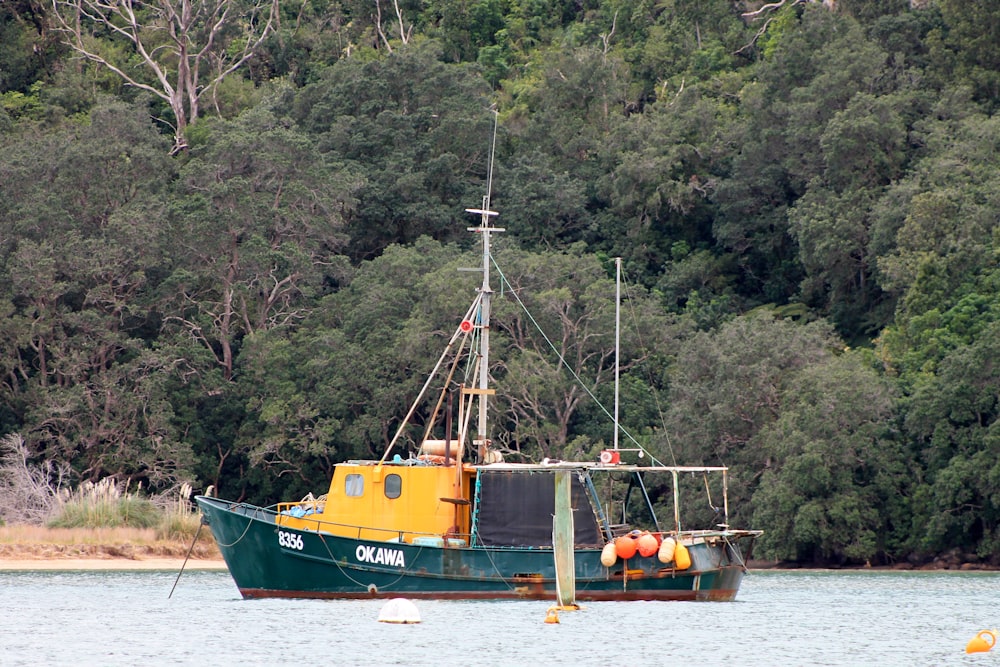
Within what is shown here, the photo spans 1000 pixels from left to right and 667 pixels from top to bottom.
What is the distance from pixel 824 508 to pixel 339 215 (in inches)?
905

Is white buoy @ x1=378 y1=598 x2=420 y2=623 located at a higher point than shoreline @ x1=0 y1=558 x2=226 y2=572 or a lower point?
lower

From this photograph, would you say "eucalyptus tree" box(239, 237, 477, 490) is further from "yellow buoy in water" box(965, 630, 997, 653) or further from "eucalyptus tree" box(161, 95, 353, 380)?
"yellow buoy in water" box(965, 630, 997, 653)

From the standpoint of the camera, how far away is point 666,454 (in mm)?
55000

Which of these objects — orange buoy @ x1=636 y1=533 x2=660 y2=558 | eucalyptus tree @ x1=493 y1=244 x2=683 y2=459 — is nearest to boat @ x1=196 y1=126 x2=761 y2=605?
orange buoy @ x1=636 y1=533 x2=660 y2=558

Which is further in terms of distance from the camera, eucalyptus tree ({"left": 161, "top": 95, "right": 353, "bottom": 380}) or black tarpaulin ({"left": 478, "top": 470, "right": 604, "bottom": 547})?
eucalyptus tree ({"left": 161, "top": 95, "right": 353, "bottom": 380})

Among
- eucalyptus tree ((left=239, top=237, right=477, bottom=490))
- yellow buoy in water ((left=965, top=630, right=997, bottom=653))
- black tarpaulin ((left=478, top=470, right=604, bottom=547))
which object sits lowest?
yellow buoy in water ((left=965, top=630, right=997, bottom=653))

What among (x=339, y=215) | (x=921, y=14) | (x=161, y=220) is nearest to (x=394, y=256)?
(x=339, y=215)

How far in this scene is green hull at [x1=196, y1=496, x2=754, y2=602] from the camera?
105 ft

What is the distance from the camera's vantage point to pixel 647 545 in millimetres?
31828

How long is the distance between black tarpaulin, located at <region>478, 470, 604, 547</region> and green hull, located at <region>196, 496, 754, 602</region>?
0.40 meters

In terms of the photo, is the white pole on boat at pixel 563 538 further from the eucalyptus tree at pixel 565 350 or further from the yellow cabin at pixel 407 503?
the eucalyptus tree at pixel 565 350

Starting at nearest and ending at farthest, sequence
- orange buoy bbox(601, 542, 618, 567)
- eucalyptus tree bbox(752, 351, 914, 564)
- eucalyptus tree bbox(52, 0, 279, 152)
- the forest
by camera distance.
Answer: orange buoy bbox(601, 542, 618, 567)
eucalyptus tree bbox(752, 351, 914, 564)
the forest
eucalyptus tree bbox(52, 0, 279, 152)

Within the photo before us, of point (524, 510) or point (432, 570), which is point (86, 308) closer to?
point (432, 570)

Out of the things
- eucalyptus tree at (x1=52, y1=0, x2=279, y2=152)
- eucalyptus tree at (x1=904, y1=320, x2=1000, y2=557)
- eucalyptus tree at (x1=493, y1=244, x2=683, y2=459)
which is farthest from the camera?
eucalyptus tree at (x1=52, y1=0, x2=279, y2=152)
